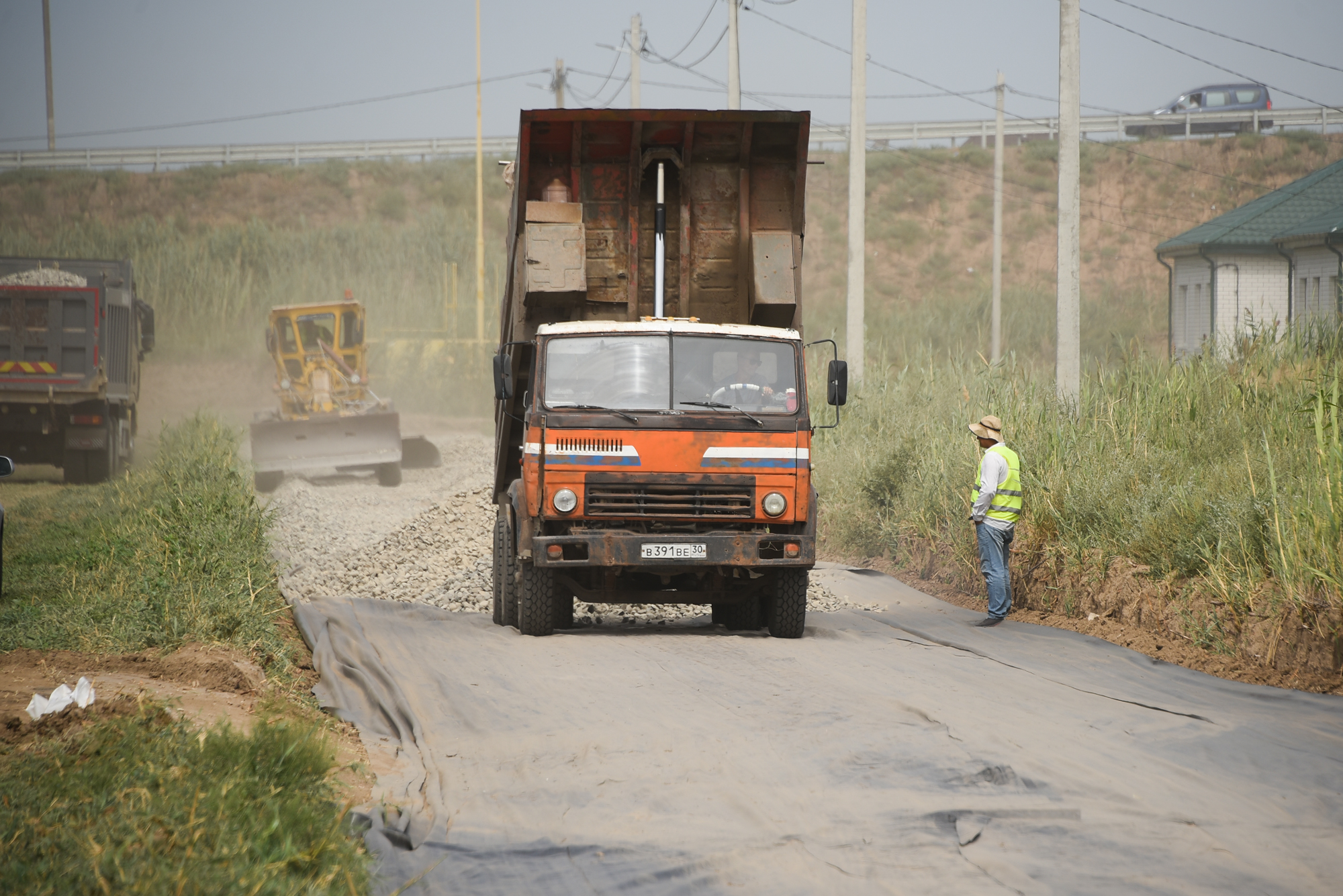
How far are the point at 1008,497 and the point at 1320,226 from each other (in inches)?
726

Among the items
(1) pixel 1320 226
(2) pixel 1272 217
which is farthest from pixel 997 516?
(2) pixel 1272 217

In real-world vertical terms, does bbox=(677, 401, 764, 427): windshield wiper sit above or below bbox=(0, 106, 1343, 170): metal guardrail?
below

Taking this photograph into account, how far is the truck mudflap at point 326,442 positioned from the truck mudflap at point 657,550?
506 inches

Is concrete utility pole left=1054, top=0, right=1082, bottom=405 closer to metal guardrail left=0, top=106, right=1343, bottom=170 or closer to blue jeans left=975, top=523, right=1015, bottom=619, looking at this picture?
blue jeans left=975, top=523, right=1015, bottom=619

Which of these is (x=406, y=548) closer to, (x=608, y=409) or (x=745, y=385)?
(x=608, y=409)

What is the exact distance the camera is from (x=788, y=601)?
9.47m

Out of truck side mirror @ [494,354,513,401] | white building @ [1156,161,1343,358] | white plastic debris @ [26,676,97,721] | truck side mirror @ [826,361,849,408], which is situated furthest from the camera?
white building @ [1156,161,1343,358]

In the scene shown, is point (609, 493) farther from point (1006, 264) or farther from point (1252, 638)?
point (1006, 264)

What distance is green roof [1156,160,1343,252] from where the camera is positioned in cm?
2783

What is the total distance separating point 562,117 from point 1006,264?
181 feet

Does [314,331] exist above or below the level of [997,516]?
above

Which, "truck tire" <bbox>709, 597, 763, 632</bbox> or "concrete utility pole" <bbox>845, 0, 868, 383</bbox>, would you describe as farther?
"concrete utility pole" <bbox>845, 0, 868, 383</bbox>

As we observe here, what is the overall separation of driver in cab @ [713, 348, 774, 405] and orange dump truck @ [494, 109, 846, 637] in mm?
13

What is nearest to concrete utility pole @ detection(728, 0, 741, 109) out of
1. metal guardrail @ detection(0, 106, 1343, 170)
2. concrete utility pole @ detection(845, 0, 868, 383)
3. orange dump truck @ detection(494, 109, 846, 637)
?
concrete utility pole @ detection(845, 0, 868, 383)
